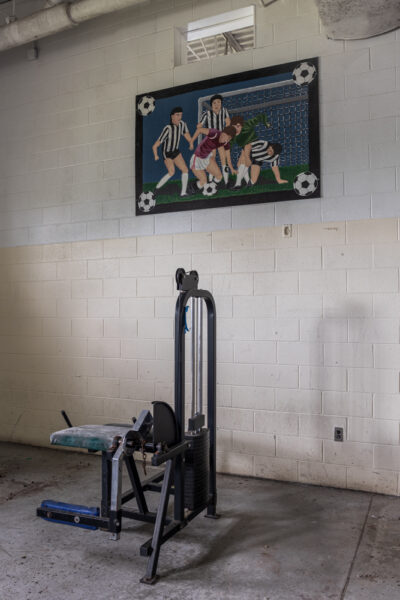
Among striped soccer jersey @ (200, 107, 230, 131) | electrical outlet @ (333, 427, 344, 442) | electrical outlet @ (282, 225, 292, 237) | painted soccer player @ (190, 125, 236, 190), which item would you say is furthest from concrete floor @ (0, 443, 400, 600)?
striped soccer jersey @ (200, 107, 230, 131)

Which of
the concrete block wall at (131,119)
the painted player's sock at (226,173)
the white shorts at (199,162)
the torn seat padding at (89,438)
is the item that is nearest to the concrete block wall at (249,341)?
the concrete block wall at (131,119)

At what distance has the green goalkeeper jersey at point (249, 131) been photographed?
3.93 metres

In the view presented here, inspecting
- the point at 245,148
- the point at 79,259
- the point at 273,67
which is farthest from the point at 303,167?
the point at 79,259

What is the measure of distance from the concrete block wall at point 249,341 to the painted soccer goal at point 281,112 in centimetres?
61

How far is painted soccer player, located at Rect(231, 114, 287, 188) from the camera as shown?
152 inches

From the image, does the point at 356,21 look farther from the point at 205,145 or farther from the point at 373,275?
the point at 373,275

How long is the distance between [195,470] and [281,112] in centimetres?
276

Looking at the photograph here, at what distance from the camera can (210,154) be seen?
4094 millimetres

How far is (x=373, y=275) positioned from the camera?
3.56 meters

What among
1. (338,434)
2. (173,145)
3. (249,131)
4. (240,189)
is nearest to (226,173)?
(240,189)

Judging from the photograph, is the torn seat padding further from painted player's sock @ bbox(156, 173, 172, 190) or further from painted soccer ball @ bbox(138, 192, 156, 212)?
painted player's sock @ bbox(156, 173, 172, 190)

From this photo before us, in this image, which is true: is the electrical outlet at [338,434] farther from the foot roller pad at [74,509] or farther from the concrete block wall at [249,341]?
the foot roller pad at [74,509]

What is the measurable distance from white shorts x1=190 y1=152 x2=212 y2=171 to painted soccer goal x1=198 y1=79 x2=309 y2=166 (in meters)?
0.24

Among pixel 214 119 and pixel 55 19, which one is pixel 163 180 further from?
pixel 55 19
